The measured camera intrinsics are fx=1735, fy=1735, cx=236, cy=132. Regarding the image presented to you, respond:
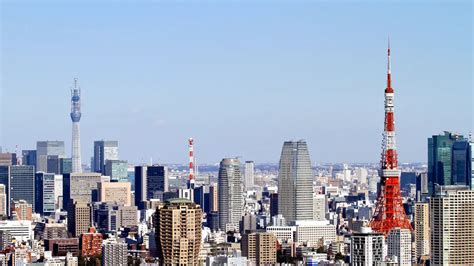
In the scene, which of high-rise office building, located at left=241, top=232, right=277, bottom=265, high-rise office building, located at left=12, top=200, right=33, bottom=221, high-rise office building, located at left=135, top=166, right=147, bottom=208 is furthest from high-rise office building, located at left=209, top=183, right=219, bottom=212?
high-rise office building, located at left=241, top=232, right=277, bottom=265

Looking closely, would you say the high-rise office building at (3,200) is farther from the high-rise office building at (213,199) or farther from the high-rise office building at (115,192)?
the high-rise office building at (213,199)

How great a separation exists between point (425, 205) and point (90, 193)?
66.0 ft

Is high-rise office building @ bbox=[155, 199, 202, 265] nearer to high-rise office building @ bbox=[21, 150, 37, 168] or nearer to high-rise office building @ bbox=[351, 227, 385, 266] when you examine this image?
high-rise office building @ bbox=[351, 227, 385, 266]

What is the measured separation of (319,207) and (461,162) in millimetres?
7619

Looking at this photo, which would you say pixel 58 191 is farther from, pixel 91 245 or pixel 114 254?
pixel 114 254

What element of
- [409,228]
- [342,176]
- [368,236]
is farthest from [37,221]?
[342,176]

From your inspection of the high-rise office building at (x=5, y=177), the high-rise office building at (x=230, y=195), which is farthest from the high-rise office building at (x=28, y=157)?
the high-rise office building at (x=230, y=195)

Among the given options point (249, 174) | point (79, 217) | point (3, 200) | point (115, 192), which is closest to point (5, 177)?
point (3, 200)

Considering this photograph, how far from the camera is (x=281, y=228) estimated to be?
138ft

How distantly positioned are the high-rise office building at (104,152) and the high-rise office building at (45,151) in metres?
1.28

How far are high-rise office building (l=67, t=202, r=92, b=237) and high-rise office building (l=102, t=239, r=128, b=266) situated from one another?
25.3 ft

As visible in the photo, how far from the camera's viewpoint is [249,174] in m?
62.7

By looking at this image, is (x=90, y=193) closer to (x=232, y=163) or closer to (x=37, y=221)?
(x=232, y=163)

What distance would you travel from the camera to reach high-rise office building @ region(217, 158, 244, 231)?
→ 153 feet
